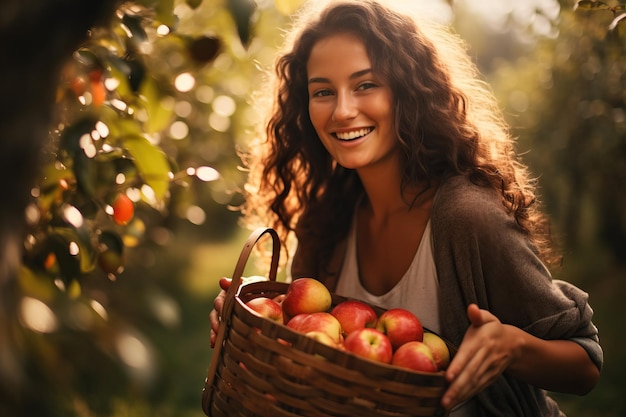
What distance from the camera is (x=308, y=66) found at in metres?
2.28

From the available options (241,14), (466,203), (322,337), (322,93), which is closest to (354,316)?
(322,337)

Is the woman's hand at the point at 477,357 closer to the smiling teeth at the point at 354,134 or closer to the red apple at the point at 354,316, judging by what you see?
the red apple at the point at 354,316

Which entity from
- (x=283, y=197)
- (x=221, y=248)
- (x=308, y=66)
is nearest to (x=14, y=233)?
(x=308, y=66)

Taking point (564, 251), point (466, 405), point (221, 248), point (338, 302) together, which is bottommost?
point (221, 248)

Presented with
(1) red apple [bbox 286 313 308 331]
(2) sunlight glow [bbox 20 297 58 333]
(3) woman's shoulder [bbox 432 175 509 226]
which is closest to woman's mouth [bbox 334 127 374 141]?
(3) woman's shoulder [bbox 432 175 509 226]

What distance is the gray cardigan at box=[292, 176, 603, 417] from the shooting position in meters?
1.76

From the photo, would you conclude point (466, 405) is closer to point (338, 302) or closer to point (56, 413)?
point (338, 302)

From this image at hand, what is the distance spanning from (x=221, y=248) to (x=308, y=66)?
16.5ft

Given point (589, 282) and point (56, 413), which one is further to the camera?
point (589, 282)

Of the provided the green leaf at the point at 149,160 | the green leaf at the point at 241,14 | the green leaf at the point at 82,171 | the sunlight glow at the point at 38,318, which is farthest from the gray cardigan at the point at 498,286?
the sunlight glow at the point at 38,318

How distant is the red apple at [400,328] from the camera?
5.38ft

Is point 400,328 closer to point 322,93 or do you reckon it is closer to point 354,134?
point 354,134

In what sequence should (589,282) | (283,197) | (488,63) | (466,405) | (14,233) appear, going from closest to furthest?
(14,233)
(466,405)
(283,197)
(589,282)
(488,63)

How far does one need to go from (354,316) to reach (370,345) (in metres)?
0.23
